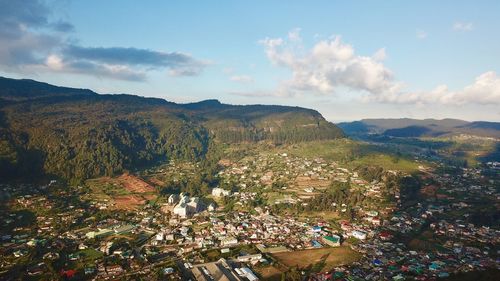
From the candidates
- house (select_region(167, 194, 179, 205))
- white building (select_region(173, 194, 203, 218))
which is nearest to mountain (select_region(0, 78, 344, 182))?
house (select_region(167, 194, 179, 205))

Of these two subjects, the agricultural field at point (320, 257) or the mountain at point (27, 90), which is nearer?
the agricultural field at point (320, 257)

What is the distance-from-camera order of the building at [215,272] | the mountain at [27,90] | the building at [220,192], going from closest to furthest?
the building at [215,272], the building at [220,192], the mountain at [27,90]

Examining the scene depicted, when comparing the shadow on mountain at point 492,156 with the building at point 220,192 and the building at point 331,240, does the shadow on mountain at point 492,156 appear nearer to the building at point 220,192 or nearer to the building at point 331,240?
the building at point 220,192

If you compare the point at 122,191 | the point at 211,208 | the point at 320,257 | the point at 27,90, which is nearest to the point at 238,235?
the point at 320,257

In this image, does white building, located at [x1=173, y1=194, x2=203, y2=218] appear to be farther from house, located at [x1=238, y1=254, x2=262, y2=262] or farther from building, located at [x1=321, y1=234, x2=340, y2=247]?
building, located at [x1=321, y1=234, x2=340, y2=247]

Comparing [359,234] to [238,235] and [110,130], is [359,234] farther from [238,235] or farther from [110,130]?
[110,130]

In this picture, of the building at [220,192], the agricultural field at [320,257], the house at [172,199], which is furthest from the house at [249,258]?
the building at [220,192]

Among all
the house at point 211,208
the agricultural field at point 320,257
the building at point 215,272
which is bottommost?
the building at point 215,272
